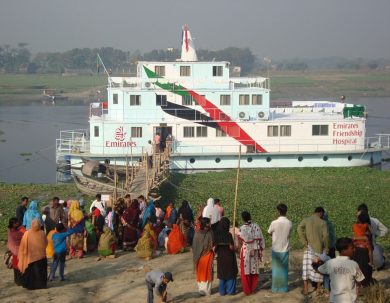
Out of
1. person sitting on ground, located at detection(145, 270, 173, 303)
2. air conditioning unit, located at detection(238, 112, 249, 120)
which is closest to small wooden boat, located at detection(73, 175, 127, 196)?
air conditioning unit, located at detection(238, 112, 249, 120)

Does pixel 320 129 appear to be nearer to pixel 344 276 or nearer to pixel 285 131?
pixel 285 131

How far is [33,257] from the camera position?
11.7m

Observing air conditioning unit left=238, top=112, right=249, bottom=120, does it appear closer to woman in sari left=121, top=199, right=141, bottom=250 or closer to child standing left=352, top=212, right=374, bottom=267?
woman in sari left=121, top=199, right=141, bottom=250

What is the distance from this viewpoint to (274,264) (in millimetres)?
10938

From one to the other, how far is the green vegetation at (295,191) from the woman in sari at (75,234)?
17.5 feet

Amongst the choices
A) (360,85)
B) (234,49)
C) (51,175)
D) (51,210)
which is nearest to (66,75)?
(234,49)

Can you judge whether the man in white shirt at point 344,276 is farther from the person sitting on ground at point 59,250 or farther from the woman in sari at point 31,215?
the woman in sari at point 31,215

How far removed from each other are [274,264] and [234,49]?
148 metres

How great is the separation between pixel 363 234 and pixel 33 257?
5.46 meters

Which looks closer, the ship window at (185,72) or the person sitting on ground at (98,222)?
→ the person sitting on ground at (98,222)

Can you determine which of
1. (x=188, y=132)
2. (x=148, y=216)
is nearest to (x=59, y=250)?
(x=148, y=216)

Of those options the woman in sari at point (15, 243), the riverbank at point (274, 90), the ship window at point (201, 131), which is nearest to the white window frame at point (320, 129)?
the ship window at point (201, 131)

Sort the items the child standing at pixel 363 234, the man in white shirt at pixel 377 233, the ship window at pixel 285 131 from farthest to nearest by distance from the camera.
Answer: the ship window at pixel 285 131
the man in white shirt at pixel 377 233
the child standing at pixel 363 234

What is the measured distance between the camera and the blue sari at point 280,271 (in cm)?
1088
